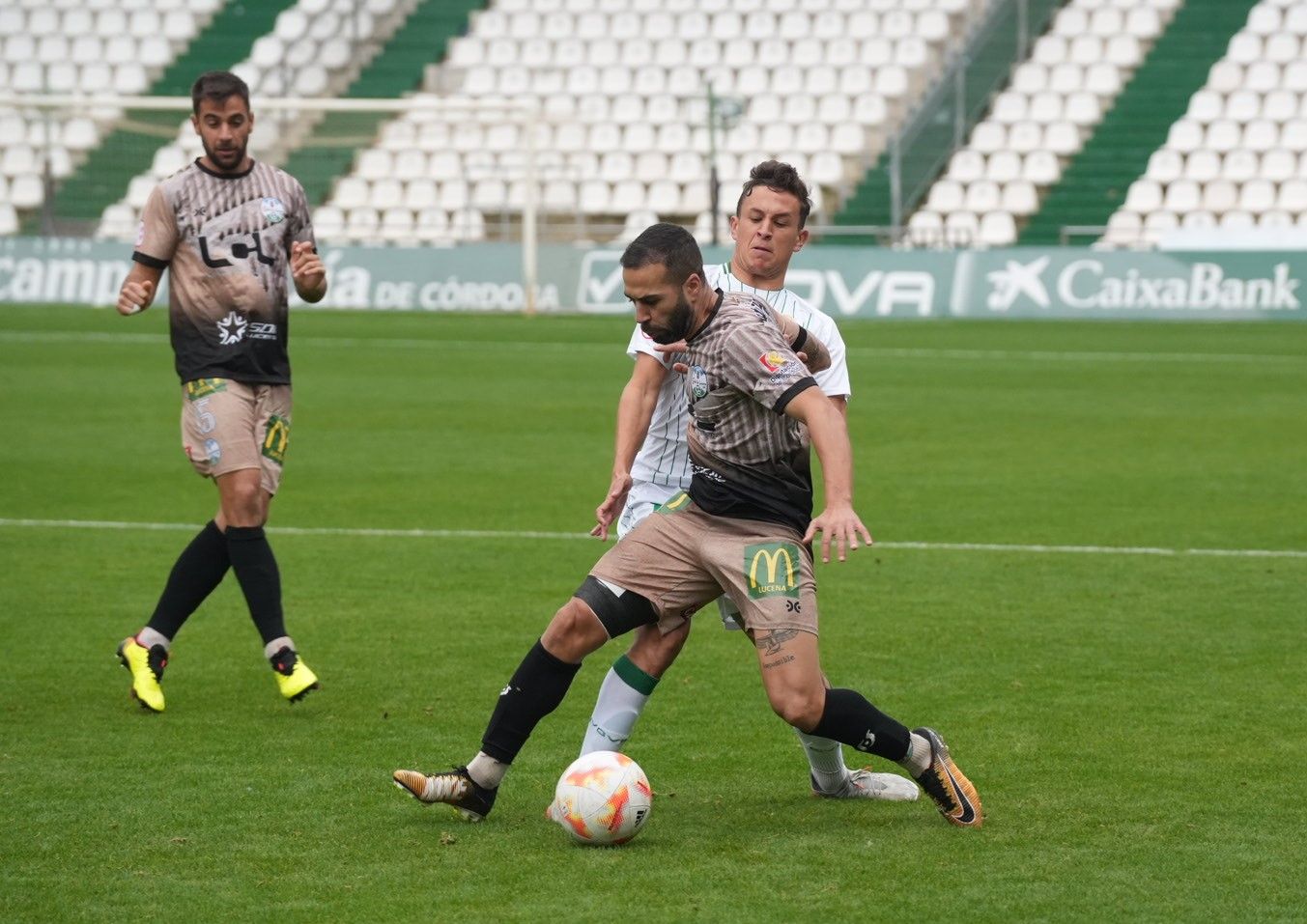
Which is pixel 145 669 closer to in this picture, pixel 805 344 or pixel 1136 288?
pixel 805 344

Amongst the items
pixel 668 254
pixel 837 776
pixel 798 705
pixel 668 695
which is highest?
pixel 668 254

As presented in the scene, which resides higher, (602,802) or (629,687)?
(629,687)

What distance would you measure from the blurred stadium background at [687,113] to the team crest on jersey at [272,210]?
21.4 m

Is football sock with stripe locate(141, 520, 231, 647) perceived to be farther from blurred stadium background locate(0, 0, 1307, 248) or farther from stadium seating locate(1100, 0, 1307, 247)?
stadium seating locate(1100, 0, 1307, 247)

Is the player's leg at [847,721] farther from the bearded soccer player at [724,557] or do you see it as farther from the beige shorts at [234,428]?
the beige shorts at [234,428]

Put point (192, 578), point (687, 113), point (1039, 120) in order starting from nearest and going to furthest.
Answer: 1. point (192, 578)
2. point (1039, 120)
3. point (687, 113)

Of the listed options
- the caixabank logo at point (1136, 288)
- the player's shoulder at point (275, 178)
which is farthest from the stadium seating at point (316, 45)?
the player's shoulder at point (275, 178)

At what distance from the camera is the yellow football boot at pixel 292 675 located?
21.8ft

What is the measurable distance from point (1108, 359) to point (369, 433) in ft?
30.9

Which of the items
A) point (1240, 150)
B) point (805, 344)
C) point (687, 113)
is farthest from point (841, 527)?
point (687, 113)

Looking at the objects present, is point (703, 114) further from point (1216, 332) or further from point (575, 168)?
point (1216, 332)

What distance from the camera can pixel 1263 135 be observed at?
32.7 metres

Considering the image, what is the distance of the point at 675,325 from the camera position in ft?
16.6

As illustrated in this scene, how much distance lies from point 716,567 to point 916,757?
0.75 metres
